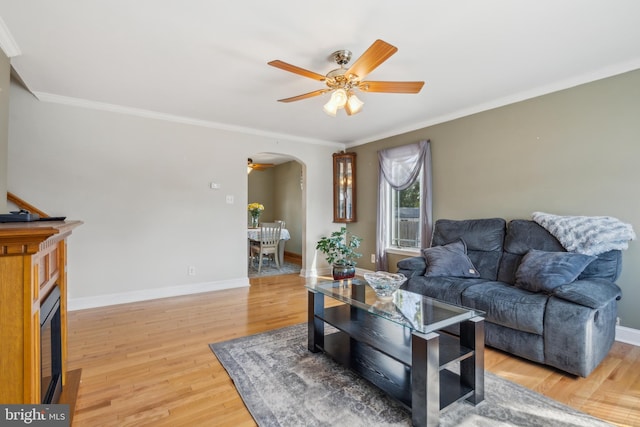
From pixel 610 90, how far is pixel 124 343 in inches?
189

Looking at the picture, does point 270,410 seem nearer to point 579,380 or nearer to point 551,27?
point 579,380

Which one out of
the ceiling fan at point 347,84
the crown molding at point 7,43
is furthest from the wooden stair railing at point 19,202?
the ceiling fan at point 347,84

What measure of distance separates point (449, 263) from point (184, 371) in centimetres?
253

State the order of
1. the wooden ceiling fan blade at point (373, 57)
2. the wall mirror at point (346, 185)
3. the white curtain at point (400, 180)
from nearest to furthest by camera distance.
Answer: the wooden ceiling fan blade at point (373, 57) → the white curtain at point (400, 180) → the wall mirror at point (346, 185)

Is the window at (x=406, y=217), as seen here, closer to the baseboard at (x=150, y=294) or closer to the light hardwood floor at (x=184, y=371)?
the light hardwood floor at (x=184, y=371)

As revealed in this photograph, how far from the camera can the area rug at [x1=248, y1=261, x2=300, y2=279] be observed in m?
5.42

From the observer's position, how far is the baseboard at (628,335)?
2.54 metres

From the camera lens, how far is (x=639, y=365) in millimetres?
2203

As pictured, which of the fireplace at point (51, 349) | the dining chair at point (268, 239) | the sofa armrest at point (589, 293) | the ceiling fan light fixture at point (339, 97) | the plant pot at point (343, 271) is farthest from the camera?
the dining chair at point (268, 239)

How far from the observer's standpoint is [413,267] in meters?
3.18

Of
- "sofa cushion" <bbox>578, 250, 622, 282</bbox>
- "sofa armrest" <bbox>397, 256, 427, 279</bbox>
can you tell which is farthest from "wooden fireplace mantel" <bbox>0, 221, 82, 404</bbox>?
"sofa cushion" <bbox>578, 250, 622, 282</bbox>

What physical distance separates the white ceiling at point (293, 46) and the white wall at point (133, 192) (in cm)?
36

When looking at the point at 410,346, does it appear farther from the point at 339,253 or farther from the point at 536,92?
the point at 339,253

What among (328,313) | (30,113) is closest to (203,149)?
(30,113)
